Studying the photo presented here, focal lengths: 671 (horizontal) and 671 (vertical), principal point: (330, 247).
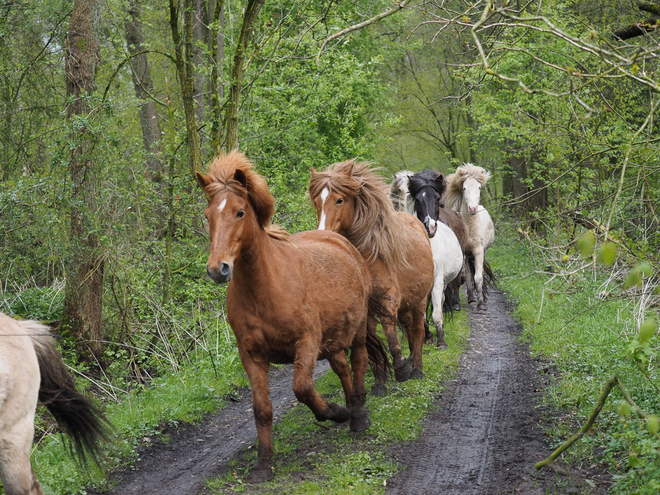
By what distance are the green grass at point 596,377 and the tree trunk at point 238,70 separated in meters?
4.41

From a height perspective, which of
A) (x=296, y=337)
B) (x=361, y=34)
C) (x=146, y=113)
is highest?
(x=361, y=34)

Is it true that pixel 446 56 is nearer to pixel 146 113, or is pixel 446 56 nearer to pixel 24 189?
pixel 146 113

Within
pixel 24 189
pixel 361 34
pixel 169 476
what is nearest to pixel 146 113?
pixel 361 34

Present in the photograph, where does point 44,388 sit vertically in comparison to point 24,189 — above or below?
below

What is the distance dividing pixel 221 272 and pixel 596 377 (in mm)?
4280

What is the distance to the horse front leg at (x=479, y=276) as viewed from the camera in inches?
535

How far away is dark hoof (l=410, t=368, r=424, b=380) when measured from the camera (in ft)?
26.4

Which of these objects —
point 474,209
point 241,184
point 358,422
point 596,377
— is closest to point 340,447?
point 358,422

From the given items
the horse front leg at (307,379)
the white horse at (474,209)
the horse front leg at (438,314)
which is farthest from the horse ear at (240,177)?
the white horse at (474,209)

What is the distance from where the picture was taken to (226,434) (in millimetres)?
6867

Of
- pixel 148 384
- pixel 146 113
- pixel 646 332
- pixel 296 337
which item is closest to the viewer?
pixel 646 332

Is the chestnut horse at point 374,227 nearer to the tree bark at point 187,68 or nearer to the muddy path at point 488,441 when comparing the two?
the muddy path at point 488,441

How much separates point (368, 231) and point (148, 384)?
384 cm

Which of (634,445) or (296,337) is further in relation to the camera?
(296,337)
